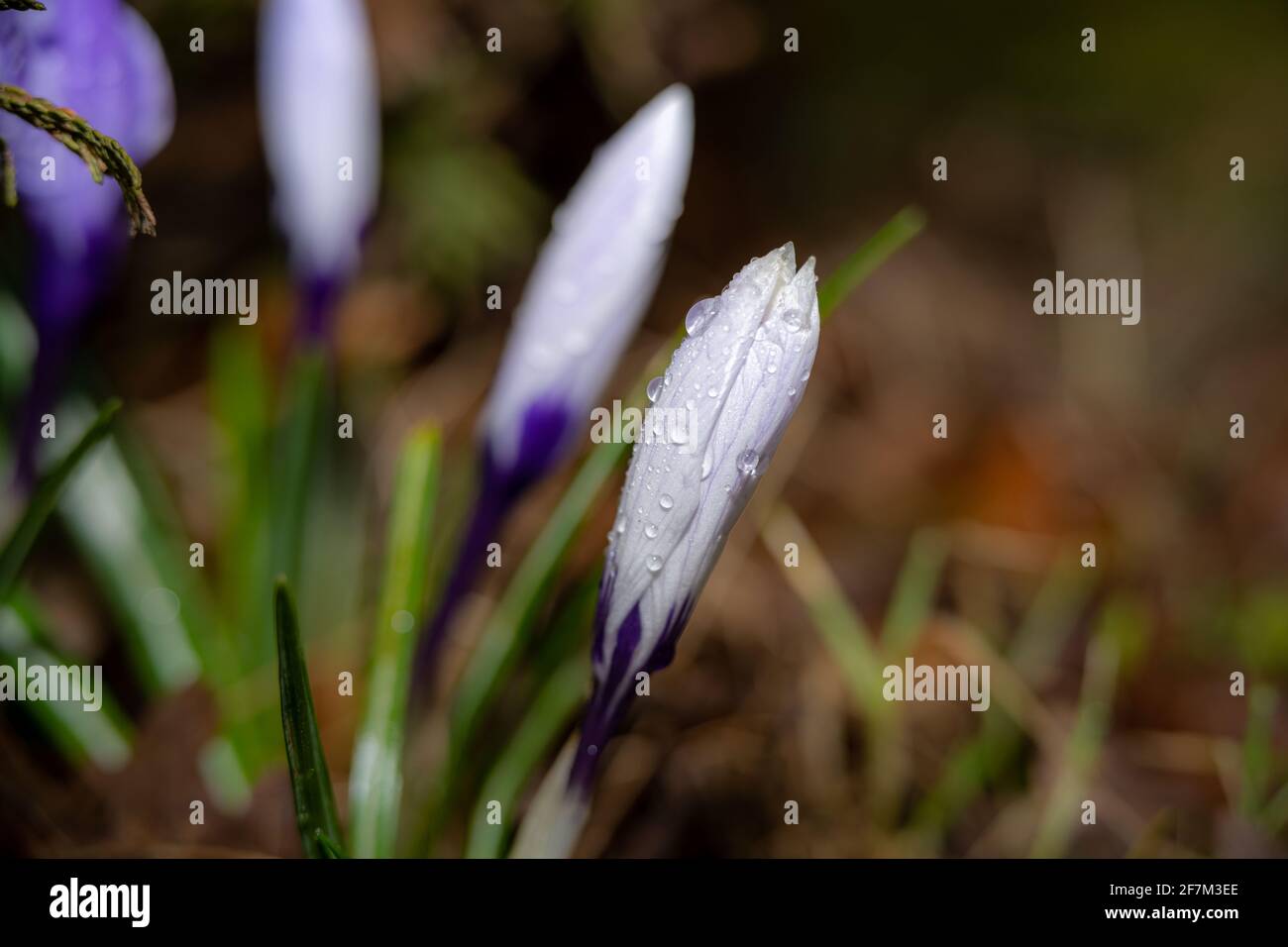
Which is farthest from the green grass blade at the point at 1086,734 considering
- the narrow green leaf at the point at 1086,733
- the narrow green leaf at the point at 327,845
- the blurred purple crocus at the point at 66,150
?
the blurred purple crocus at the point at 66,150

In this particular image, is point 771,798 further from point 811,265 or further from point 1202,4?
point 1202,4

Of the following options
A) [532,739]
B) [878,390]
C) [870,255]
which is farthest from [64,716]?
[878,390]

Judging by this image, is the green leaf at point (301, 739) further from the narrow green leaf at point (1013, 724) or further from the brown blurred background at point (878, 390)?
the narrow green leaf at point (1013, 724)

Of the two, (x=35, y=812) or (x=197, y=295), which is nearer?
(x=35, y=812)

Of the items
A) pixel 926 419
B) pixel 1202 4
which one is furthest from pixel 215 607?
pixel 1202 4

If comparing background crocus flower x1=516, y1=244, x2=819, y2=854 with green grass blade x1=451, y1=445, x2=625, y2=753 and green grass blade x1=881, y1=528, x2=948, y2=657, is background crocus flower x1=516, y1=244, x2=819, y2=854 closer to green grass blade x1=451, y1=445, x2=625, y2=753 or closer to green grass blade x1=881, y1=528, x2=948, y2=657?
green grass blade x1=451, y1=445, x2=625, y2=753

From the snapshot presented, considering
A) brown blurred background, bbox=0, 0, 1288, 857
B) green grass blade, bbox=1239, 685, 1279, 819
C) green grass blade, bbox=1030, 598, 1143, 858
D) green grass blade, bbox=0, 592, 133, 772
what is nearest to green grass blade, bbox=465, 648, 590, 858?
brown blurred background, bbox=0, 0, 1288, 857
